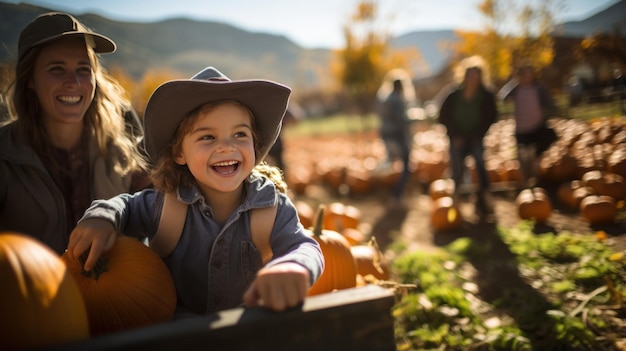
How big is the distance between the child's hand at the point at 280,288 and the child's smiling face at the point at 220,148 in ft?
1.87

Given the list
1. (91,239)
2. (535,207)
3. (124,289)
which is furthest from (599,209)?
(91,239)

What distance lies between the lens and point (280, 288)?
1.07 meters

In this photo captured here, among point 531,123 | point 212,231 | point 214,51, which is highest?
point 214,51

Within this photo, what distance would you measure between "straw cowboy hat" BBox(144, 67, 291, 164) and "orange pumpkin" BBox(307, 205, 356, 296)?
A: 68 centimetres

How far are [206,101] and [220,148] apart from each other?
0.22m

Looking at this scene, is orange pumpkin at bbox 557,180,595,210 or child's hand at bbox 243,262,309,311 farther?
orange pumpkin at bbox 557,180,595,210

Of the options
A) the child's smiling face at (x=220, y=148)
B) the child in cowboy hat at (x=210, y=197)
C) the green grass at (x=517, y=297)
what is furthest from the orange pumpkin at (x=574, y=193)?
the child's smiling face at (x=220, y=148)

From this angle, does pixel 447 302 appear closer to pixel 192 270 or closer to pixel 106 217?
pixel 192 270

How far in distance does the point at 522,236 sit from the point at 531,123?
232 cm

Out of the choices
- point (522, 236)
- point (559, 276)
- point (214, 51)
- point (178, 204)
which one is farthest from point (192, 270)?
point (214, 51)

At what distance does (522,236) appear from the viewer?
399 centimetres

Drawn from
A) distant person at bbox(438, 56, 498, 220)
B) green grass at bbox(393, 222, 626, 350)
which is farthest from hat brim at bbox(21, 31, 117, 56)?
distant person at bbox(438, 56, 498, 220)

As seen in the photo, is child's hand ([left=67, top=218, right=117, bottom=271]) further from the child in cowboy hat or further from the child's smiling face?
the child's smiling face

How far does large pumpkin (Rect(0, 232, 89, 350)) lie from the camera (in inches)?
37.1
